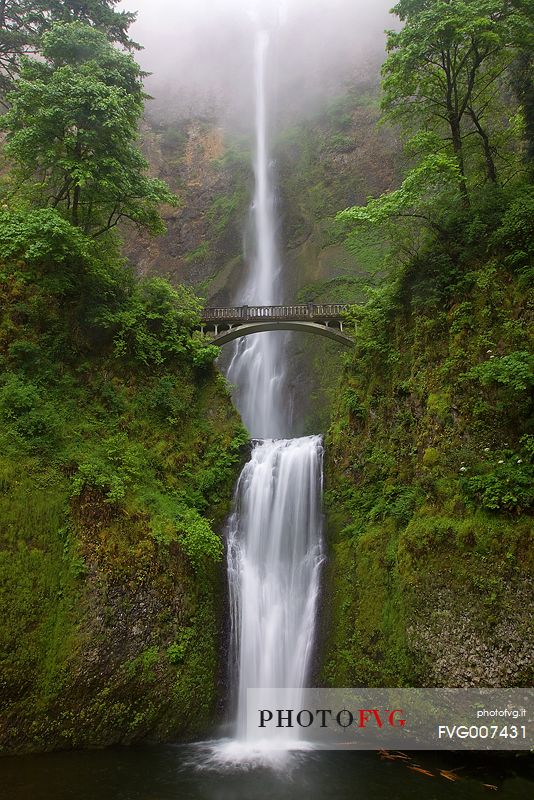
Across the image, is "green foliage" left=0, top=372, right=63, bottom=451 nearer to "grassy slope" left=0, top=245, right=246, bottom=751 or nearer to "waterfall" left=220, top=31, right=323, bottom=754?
"grassy slope" left=0, top=245, right=246, bottom=751

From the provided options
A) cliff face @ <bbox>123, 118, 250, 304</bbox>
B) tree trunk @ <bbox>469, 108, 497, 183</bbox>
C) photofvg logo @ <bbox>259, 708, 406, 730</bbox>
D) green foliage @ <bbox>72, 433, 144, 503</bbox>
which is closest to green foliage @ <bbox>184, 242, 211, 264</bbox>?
cliff face @ <bbox>123, 118, 250, 304</bbox>

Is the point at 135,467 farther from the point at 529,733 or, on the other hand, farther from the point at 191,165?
the point at 191,165

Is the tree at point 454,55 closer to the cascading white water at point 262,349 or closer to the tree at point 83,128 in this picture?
the tree at point 83,128

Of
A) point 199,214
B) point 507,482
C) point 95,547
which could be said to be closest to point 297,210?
point 199,214

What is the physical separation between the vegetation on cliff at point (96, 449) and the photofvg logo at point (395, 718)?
57.3 inches

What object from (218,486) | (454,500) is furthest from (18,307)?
(454,500)

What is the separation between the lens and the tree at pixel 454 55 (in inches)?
455

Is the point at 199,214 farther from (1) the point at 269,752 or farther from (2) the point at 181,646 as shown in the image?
(1) the point at 269,752

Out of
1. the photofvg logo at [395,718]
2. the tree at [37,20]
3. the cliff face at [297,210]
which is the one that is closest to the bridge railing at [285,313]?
the cliff face at [297,210]

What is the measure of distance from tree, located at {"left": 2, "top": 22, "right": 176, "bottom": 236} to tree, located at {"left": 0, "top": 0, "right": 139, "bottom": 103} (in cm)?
404

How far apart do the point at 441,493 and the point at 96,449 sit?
7.34 meters

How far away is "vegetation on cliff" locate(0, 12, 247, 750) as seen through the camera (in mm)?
9109

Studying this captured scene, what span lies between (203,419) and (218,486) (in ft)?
6.77

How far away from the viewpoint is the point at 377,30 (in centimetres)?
4375
